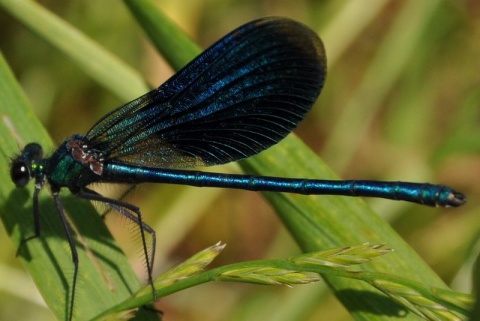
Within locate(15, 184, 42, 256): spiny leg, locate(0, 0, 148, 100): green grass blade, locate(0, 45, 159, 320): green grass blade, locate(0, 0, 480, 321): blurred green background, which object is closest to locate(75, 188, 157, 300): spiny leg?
locate(0, 45, 159, 320): green grass blade

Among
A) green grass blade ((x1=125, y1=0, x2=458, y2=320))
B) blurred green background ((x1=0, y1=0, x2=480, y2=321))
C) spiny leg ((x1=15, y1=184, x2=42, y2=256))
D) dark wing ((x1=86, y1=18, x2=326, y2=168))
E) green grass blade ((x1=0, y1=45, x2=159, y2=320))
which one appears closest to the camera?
green grass blade ((x1=125, y1=0, x2=458, y2=320))

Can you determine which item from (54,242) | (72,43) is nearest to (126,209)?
(54,242)

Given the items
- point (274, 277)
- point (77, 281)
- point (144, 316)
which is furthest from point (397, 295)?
point (77, 281)

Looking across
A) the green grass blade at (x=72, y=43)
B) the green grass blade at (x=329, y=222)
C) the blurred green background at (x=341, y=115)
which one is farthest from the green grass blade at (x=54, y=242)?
the blurred green background at (x=341, y=115)

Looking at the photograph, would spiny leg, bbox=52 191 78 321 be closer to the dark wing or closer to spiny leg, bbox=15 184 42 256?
spiny leg, bbox=15 184 42 256

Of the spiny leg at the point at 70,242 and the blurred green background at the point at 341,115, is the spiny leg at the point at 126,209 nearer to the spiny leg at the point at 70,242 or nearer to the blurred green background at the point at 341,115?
the spiny leg at the point at 70,242

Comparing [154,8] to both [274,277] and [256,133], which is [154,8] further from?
[274,277]
